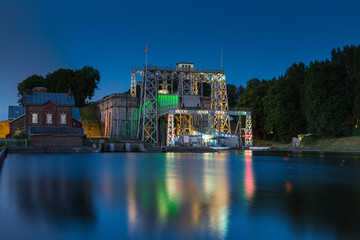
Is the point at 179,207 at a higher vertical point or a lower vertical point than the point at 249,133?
lower

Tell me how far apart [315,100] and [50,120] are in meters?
46.6

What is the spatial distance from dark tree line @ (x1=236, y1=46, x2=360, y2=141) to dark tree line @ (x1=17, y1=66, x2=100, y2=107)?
1649 inches

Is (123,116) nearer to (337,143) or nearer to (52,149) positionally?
(52,149)

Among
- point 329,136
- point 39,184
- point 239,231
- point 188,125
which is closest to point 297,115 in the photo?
point 329,136

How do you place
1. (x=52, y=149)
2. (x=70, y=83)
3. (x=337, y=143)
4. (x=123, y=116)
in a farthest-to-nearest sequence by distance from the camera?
(x=70, y=83) < (x=123, y=116) < (x=337, y=143) < (x=52, y=149)

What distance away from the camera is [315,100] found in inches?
2781

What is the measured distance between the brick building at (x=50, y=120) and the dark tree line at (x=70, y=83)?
31608mm

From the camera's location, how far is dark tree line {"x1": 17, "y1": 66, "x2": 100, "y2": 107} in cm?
9981

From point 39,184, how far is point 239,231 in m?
11.2

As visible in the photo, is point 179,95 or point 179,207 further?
point 179,95

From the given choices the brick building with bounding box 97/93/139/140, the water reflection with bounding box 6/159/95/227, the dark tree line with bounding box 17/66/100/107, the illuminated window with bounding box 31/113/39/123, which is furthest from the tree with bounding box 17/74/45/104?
the water reflection with bounding box 6/159/95/227

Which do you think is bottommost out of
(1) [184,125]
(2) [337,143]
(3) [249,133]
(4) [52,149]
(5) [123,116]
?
(4) [52,149]

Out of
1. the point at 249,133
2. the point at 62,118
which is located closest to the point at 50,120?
the point at 62,118

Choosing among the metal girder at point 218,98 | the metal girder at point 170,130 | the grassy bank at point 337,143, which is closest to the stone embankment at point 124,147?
the metal girder at point 170,130
